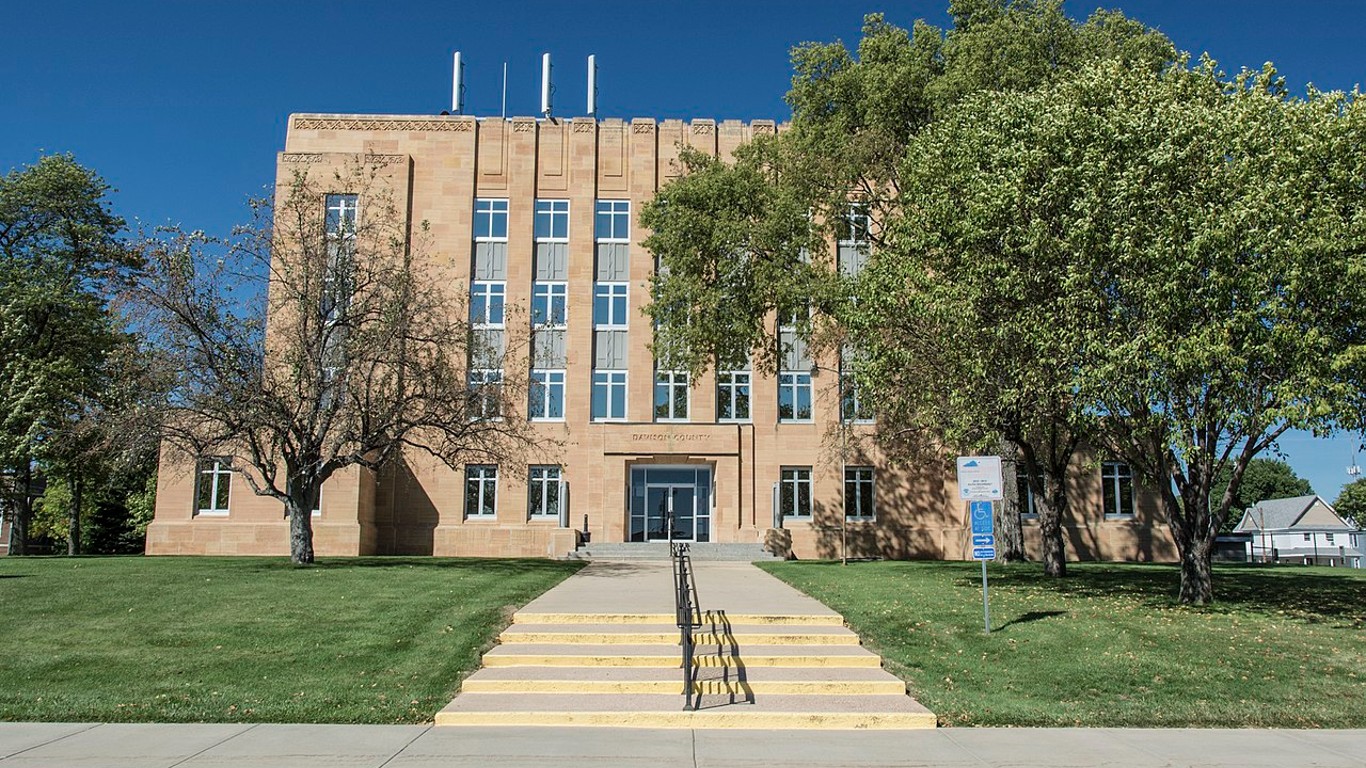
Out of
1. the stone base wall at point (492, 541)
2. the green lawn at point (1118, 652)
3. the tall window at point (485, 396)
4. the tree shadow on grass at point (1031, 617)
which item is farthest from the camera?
the stone base wall at point (492, 541)

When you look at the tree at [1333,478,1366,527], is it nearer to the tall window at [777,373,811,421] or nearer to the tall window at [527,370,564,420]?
the tall window at [777,373,811,421]

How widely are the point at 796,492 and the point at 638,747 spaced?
29.2 m

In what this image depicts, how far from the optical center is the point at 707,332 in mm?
27078

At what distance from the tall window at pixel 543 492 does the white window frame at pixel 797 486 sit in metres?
8.79

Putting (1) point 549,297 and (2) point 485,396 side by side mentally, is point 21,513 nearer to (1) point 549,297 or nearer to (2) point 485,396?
(1) point 549,297

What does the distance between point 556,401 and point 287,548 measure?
1122 centimetres

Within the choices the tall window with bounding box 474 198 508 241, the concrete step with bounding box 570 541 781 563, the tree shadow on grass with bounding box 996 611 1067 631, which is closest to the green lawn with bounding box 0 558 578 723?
the tree shadow on grass with bounding box 996 611 1067 631

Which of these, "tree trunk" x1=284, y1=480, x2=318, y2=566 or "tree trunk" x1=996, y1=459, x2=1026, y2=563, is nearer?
"tree trunk" x1=284, y1=480, x2=318, y2=566

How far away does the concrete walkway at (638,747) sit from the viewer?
8.86m

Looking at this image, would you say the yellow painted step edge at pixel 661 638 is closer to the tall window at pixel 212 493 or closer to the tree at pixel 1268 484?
the tall window at pixel 212 493

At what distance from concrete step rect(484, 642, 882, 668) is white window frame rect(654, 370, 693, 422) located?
83.6 ft

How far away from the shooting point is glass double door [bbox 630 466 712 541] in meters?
38.7

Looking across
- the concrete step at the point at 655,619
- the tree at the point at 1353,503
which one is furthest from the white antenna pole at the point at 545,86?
the tree at the point at 1353,503

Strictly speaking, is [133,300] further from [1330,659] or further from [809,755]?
[1330,659]
